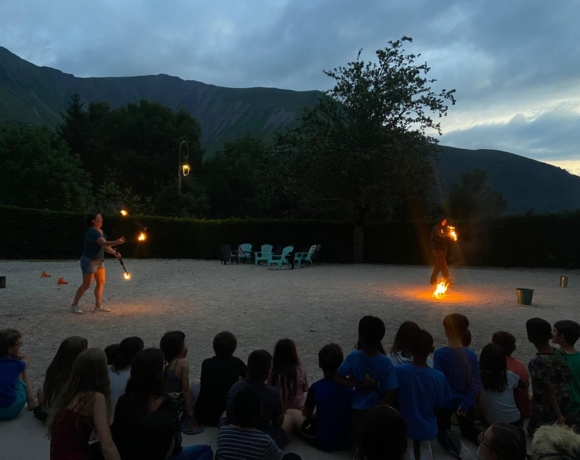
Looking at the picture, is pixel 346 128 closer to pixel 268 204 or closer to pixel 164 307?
pixel 164 307

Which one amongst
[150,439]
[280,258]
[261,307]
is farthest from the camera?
[280,258]

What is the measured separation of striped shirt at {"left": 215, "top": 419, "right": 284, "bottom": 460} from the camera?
7.95 feet

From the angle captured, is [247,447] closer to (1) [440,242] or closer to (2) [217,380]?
(2) [217,380]

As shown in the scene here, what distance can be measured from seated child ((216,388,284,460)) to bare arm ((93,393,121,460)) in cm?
53

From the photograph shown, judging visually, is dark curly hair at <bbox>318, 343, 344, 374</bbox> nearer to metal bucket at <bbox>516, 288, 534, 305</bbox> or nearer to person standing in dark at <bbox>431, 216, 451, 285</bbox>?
metal bucket at <bbox>516, 288, 534, 305</bbox>

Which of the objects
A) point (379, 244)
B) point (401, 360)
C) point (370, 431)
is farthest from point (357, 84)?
point (370, 431)

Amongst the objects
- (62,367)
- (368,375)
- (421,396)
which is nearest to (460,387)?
(421,396)

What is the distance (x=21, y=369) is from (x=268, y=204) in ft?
129

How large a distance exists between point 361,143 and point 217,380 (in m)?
17.7

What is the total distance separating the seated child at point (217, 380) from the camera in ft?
10.6

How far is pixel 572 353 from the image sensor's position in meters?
3.11

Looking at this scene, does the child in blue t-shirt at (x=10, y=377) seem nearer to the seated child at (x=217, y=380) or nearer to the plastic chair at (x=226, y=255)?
the seated child at (x=217, y=380)

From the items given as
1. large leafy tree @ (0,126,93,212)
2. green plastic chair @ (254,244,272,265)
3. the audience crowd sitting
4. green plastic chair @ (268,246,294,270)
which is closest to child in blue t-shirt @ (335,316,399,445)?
the audience crowd sitting

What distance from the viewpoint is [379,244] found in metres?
20.4
